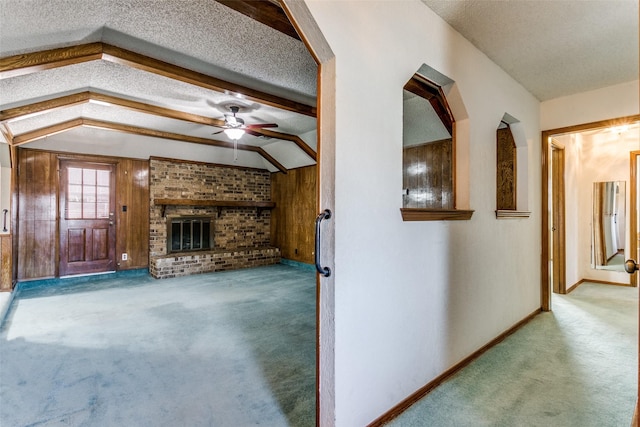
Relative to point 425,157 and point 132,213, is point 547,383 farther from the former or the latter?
point 132,213

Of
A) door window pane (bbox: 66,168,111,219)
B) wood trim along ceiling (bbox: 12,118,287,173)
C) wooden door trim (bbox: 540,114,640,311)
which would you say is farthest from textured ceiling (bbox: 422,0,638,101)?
door window pane (bbox: 66,168,111,219)

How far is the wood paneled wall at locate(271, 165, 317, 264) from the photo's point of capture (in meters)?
6.37

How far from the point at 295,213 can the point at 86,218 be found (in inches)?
150

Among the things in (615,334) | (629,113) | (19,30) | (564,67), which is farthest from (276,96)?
(615,334)

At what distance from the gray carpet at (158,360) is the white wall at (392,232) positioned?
61cm

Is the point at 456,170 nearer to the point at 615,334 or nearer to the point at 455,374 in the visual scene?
the point at 455,374

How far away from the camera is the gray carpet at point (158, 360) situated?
69.6 inches

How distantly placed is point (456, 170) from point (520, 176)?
1470 millimetres

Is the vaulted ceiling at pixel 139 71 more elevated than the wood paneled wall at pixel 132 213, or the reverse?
the vaulted ceiling at pixel 139 71

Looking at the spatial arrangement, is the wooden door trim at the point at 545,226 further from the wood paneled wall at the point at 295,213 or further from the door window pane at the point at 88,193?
the door window pane at the point at 88,193

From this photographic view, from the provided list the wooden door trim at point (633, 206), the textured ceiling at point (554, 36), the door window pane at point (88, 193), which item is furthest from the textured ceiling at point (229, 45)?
the wooden door trim at point (633, 206)

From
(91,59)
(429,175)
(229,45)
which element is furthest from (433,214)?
(91,59)

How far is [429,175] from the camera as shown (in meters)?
4.02

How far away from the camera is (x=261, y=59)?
2.74 meters
